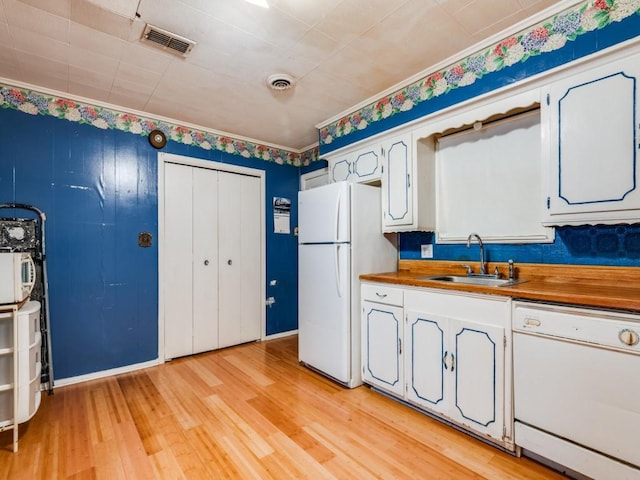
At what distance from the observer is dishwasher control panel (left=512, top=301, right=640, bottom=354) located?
4.43 feet

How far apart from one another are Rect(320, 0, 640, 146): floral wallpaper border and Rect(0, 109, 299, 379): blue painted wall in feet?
7.18

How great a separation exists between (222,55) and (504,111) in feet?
6.04

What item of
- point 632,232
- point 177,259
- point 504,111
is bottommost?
point 177,259

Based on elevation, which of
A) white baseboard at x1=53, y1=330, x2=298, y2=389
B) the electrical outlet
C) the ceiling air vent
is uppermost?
the ceiling air vent

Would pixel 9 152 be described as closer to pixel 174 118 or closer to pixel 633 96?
pixel 174 118

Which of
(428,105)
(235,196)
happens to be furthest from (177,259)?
(428,105)

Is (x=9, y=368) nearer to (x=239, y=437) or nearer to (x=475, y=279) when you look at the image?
(x=239, y=437)

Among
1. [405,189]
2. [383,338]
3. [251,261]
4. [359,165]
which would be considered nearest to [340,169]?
[359,165]

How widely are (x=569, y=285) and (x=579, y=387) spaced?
0.56 metres

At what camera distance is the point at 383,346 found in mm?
2396

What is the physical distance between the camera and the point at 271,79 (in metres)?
2.42

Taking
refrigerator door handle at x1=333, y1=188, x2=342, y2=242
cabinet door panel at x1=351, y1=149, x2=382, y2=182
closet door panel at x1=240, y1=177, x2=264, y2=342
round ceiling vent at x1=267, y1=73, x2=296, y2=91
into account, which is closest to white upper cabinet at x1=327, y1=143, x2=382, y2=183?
cabinet door panel at x1=351, y1=149, x2=382, y2=182

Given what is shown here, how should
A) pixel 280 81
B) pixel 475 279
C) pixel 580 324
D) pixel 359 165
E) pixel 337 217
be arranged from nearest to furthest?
pixel 580 324 < pixel 475 279 < pixel 280 81 < pixel 337 217 < pixel 359 165

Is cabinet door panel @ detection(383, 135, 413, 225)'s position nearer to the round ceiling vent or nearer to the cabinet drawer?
the cabinet drawer
